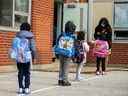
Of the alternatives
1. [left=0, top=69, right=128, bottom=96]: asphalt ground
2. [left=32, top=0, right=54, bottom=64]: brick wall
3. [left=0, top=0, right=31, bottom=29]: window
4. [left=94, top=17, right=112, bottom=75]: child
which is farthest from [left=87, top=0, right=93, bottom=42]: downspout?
[left=0, top=69, right=128, bottom=96]: asphalt ground

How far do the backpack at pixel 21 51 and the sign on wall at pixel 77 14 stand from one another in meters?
11.2

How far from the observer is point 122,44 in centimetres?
2458

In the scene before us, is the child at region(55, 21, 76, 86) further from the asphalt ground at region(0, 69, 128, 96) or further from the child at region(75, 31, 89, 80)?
the child at region(75, 31, 89, 80)

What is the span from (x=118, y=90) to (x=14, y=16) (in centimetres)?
617

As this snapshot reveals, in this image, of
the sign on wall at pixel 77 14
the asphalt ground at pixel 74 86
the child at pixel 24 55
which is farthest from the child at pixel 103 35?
the child at pixel 24 55

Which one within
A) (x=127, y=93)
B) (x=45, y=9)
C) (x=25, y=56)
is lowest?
(x=127, y=93)

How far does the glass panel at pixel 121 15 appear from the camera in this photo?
81.3 feet

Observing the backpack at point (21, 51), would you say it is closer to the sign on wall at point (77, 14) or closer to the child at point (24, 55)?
the child at point (24, 55)

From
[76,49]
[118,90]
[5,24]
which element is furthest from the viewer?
[5,24]

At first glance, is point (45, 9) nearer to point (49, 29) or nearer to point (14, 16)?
point (49, 29)

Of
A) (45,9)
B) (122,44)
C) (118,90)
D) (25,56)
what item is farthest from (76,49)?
(122,44)

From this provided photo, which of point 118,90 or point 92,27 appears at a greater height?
point 92,27

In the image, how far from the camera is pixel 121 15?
24.9m

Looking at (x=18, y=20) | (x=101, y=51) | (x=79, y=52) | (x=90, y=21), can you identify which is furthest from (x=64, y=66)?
(x=90, y=21)
